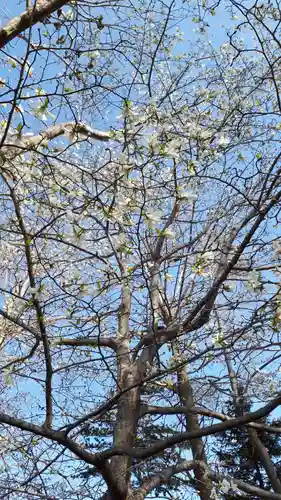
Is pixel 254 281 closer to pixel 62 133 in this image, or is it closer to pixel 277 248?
pixel 277 248

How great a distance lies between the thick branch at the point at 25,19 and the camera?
7.50 feet

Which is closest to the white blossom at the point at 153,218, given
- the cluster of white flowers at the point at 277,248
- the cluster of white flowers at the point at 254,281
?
the cluster of white flowers at the point at 254,281

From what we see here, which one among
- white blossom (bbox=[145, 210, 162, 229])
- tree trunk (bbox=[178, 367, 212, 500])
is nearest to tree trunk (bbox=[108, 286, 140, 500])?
tree trunk (bbox=[178, 367, 212, 500])

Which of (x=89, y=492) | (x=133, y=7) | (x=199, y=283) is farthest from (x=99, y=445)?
(x=133, y=7)

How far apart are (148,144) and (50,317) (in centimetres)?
190

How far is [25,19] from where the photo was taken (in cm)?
230

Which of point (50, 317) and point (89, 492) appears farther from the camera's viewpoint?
point (50, 317)

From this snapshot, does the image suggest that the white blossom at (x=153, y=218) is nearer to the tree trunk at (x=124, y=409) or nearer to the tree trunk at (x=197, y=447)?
the tree trunk at (x=124, y=409)

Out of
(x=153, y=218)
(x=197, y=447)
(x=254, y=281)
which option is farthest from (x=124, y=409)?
(x=153, y=218)

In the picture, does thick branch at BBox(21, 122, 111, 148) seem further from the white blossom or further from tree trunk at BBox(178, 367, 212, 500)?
tree trunk at BBox(178, 367, 212, 500)

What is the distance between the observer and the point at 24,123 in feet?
7.48

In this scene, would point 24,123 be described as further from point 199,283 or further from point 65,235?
point 199,283

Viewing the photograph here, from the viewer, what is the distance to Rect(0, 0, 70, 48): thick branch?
2.29 metres

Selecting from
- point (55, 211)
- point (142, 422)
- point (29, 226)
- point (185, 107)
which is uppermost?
point (185, 107)
